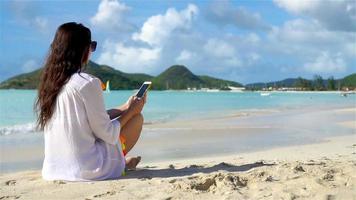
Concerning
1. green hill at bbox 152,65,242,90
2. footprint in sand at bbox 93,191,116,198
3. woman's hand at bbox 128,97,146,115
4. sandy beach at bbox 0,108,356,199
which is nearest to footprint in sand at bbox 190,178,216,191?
sandy beach at bbox 0,108,356,199

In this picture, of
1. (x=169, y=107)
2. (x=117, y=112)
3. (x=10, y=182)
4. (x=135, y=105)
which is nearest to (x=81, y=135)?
(x=117, y=112)

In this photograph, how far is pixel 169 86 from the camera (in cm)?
15662

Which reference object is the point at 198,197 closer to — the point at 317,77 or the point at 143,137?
the point at 143,137

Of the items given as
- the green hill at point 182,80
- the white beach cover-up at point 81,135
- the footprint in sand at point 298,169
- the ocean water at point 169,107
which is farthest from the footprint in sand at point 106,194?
the green hill at point 182,80

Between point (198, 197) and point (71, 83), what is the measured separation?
1.40 meters

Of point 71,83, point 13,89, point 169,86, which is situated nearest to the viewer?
point 71,83

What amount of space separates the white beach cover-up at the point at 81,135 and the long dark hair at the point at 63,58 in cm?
6

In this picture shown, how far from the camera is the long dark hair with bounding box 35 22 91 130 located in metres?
4.04

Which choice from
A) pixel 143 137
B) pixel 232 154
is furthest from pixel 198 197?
pixel 143 137

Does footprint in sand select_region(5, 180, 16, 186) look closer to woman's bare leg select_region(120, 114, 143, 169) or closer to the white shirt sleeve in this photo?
the white shirt sleeve

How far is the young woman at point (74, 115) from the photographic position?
13.3ft

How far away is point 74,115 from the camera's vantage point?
410cm

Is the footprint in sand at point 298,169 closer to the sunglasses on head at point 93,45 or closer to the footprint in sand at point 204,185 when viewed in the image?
the footprint in sand at point 204,185

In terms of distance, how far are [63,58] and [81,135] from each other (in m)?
0.67
